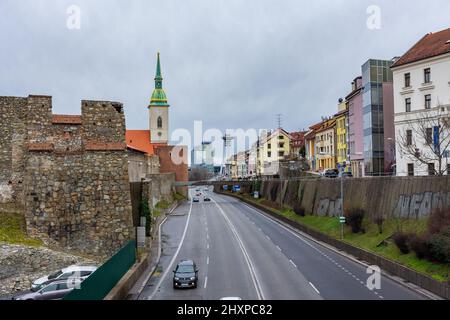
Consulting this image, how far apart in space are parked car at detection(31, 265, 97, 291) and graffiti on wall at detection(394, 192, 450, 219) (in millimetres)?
23194

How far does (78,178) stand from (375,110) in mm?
46722

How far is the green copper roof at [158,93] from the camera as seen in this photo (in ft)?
444

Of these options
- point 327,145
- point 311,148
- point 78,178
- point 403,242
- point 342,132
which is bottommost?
point 403,242

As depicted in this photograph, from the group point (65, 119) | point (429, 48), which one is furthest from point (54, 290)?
point (429, 48)

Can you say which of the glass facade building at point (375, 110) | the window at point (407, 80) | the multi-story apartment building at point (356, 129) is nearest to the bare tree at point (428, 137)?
the window at point (407, 80)

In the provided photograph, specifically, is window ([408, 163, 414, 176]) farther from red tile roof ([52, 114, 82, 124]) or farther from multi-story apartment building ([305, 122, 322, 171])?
multi-story apartment building ([305, 122, 322, 171])

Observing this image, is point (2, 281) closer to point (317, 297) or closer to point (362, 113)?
point (317, 297)

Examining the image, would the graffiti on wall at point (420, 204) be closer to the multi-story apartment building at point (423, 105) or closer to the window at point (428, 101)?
the multi-story apartment building at point (423, 105)

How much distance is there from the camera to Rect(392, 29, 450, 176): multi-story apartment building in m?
46.0

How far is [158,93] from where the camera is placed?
13750 centimetres

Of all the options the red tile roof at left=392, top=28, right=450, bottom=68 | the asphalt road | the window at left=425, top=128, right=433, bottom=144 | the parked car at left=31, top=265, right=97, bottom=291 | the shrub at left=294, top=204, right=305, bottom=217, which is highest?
the red tile roof at left=392, top=28, right=450, bottom=68

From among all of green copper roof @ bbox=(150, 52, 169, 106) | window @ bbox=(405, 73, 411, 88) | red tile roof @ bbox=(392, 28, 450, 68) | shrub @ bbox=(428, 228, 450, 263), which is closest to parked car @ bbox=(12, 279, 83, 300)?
shrub @ bbox=(428, 228, 450, 263)

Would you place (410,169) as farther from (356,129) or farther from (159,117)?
(159,117)
